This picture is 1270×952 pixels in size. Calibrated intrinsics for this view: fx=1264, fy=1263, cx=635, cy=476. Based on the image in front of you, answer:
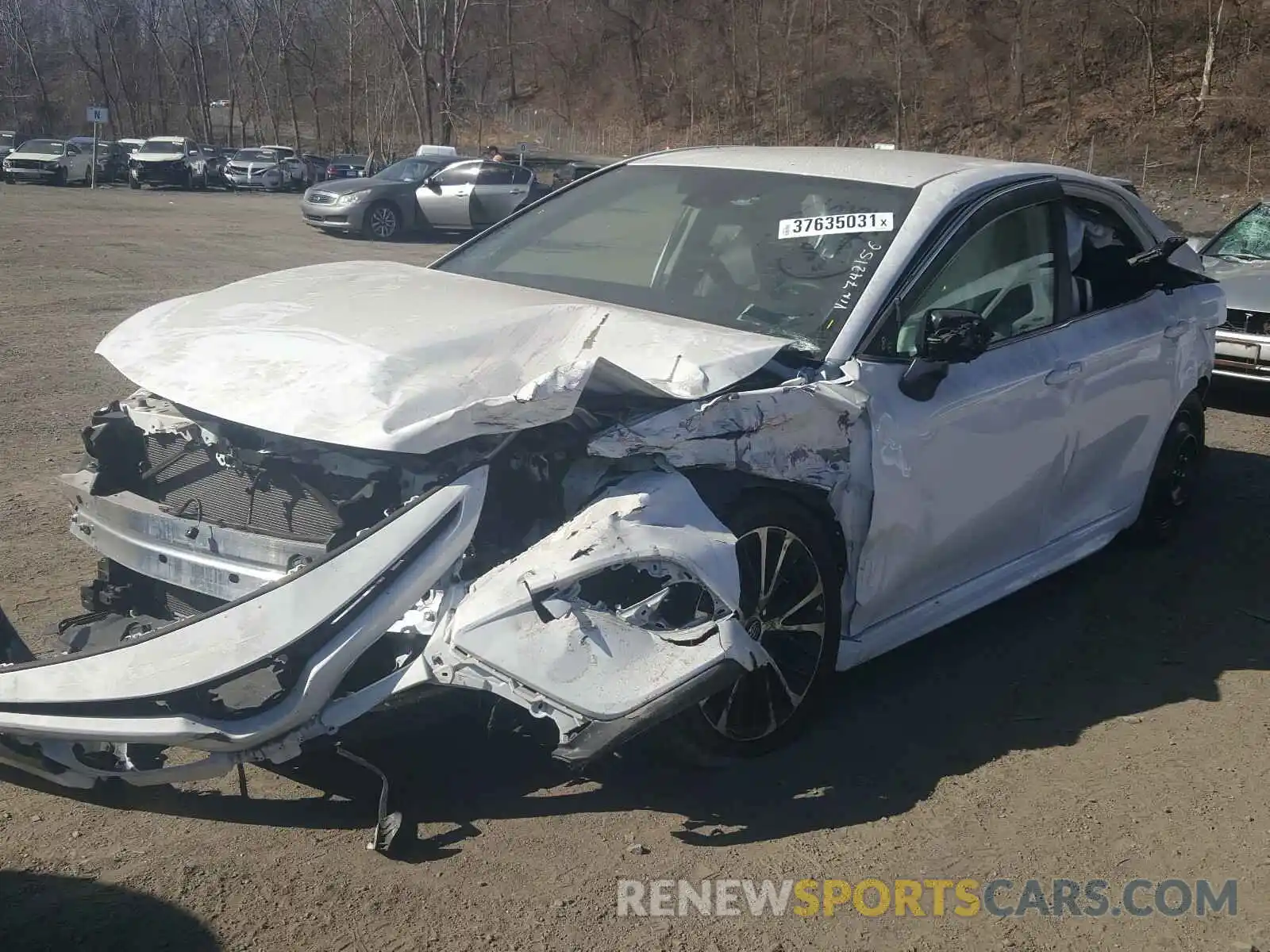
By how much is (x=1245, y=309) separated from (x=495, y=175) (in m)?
17.1

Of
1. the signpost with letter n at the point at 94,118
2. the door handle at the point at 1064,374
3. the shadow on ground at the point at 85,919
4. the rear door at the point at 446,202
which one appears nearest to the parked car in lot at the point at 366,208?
the rear door at the point at 446,202

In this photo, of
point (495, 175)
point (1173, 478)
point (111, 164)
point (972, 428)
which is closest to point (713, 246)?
point (972, 428)

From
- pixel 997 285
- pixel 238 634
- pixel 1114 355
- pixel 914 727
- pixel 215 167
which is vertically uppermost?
pixel 997 285

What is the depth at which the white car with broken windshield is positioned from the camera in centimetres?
312

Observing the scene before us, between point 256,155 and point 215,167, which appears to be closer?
point 256,155

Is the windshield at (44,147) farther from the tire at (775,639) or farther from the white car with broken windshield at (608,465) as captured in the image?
the tire at (775,639)

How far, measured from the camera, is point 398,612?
10.2 feet

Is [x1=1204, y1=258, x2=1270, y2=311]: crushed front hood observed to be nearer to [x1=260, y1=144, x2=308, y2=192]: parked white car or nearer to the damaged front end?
the damaged front end

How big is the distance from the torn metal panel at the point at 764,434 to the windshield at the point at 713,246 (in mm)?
312

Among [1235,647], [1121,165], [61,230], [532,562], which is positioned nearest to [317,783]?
[532,562]

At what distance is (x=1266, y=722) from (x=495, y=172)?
21.5m

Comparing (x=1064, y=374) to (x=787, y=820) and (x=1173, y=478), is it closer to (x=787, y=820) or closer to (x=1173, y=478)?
(x=1173, y=478)

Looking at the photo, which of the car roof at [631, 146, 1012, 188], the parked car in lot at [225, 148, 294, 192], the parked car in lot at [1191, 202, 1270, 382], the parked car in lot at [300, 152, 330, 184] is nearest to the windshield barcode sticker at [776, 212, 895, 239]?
the car roof at [631, 146, 1012, 188]

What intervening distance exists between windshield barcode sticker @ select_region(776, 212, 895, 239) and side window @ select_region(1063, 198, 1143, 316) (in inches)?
42.9
